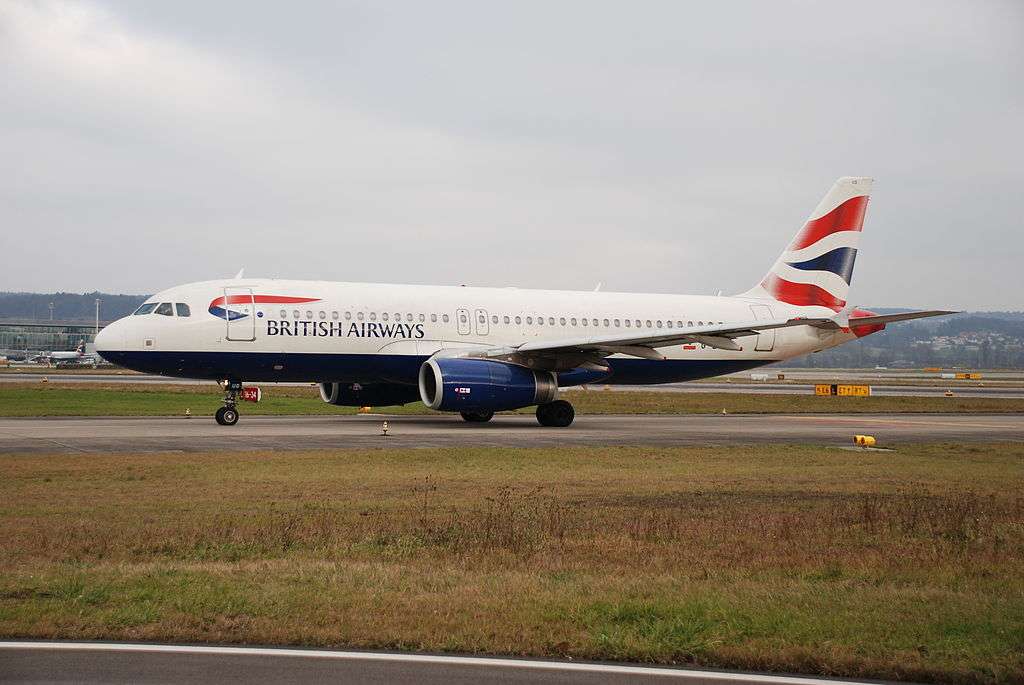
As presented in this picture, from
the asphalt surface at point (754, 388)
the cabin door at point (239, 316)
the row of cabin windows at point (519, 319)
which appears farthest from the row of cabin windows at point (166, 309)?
the asphalt surface at point (754, 388)

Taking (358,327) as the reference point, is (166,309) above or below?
above

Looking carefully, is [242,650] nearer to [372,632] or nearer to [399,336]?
[372,632]

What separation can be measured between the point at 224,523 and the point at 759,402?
36178mm

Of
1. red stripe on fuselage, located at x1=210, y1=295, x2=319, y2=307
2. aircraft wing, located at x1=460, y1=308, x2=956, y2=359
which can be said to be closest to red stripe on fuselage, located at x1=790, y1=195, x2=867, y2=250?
aircraft wing, located at x1=460, y1=308, x2=956, y2=359

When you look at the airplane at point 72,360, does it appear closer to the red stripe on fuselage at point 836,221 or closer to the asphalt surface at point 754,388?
the asphalt surface at point 754,388

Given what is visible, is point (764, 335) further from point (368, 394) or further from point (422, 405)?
point (422, 405)

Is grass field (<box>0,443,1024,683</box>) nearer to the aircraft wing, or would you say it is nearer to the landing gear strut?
the landing gear strut

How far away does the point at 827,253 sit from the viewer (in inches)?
1481

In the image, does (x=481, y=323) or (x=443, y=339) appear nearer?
(x=443, y=339)

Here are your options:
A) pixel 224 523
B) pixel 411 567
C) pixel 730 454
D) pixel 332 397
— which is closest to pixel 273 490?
pixel 224 523

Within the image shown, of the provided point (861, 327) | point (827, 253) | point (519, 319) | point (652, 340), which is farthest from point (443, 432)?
point (827, 253)

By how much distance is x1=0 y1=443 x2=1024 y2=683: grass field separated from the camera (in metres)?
7.55

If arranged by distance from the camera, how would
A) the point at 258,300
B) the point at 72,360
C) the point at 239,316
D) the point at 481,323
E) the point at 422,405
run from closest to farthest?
the point at 239,316, the point at 258,300, the point at 481,323, the point at 422,405, the point at 72,360

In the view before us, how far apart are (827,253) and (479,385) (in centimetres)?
1524
